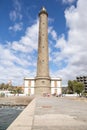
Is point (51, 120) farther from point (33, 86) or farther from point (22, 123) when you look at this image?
point (33, 86)

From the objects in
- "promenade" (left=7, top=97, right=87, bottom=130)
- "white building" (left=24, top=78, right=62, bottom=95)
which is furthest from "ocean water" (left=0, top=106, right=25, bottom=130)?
"white building" (left=24, top=78, right=62, bottom=95)

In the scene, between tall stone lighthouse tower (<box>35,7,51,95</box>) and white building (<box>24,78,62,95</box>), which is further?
white building (<box>24,78,62,95</box>)

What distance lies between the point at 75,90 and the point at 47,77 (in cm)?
3213

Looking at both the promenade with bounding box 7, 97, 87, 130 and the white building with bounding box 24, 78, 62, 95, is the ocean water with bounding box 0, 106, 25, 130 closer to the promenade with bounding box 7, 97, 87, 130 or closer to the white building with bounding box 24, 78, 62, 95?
the promenade with bounding box 7, 97, 87, 130

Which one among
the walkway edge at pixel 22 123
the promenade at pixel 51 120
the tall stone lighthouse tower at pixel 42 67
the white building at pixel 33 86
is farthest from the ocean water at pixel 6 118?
the white building at pixel 33 86

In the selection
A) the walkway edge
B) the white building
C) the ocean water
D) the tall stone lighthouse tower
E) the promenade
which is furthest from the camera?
the white building

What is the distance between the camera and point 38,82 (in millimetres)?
65875

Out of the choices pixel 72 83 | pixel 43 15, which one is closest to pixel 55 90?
pixel 72 83

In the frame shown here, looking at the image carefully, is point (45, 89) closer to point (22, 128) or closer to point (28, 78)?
point (28, 78)

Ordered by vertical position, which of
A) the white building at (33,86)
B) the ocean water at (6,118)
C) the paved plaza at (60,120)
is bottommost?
the ocean water at (6,118)

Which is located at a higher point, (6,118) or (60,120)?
(60,120)

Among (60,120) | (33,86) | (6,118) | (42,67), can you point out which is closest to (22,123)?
(60,120)

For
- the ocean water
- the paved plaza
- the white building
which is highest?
the white building

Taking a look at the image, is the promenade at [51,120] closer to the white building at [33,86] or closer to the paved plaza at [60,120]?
the paved plaza at [60,120]
